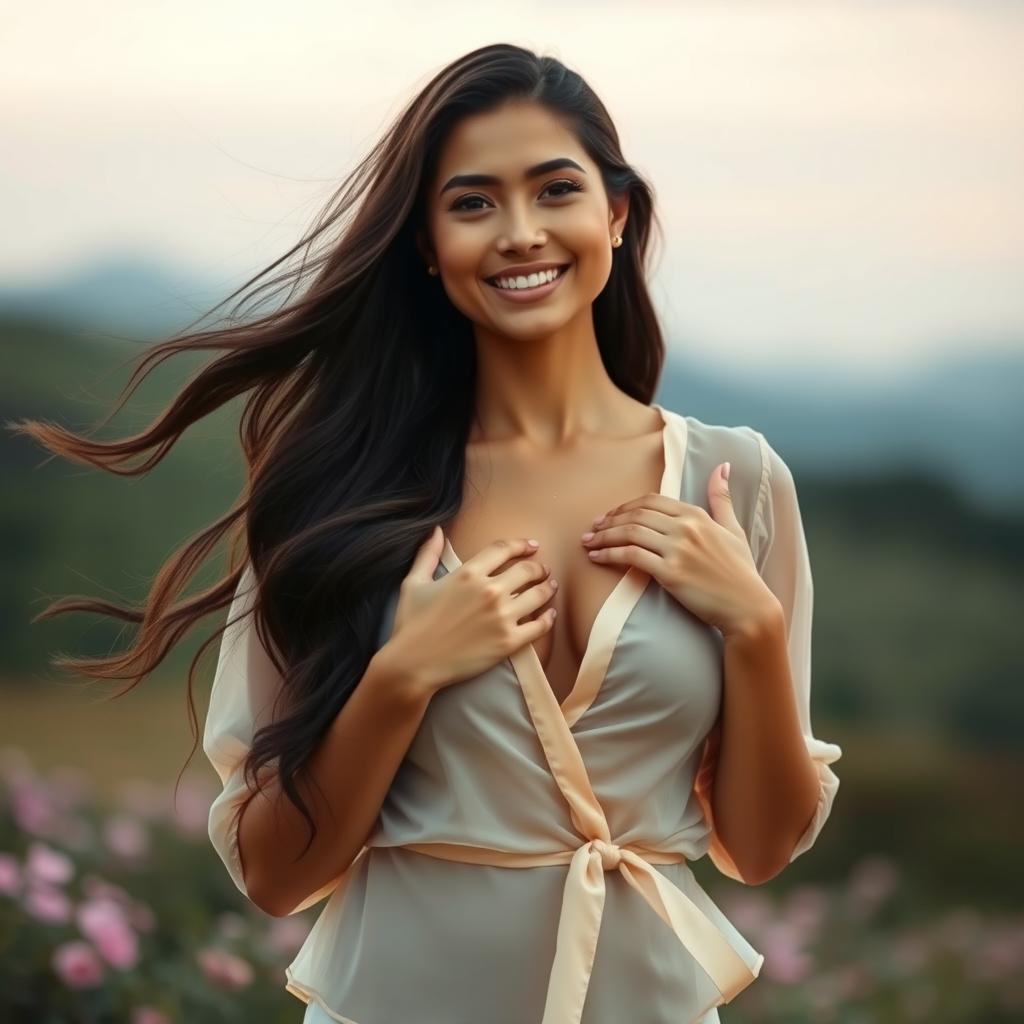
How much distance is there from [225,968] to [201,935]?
17.6 inches

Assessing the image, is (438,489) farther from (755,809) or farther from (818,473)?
(818,473)

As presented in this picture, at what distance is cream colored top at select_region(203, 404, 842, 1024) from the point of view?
2066mm

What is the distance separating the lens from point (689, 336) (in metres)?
4.85

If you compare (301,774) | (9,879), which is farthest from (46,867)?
(301,774)

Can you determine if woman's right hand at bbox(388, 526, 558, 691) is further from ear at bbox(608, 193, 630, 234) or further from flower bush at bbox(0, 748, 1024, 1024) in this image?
flower bush at bbox(0, 748, 1024, 1024)

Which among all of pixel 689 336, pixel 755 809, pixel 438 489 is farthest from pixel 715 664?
pixel 689 336

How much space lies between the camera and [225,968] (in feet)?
13.0

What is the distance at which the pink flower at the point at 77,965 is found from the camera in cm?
398

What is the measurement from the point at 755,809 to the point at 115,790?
9.59 feet

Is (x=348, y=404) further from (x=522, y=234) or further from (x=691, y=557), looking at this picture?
(x=691, y=557)

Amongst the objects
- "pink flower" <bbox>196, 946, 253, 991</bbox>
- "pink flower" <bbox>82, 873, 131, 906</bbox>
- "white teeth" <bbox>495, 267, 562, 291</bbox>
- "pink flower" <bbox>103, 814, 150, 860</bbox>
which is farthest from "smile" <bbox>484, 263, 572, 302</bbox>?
"pink flower" <bbox>103, 814, 150, 860</bbox>

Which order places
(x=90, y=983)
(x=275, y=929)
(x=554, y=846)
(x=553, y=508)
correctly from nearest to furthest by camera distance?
(x=554, y=846)
(x=553, y=508)
(x=90, y=983)
(x=275, y=929)

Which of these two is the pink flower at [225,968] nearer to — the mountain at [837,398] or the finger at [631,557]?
the mountain at [837,398]

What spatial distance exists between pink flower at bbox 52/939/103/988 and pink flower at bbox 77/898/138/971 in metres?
0.03
